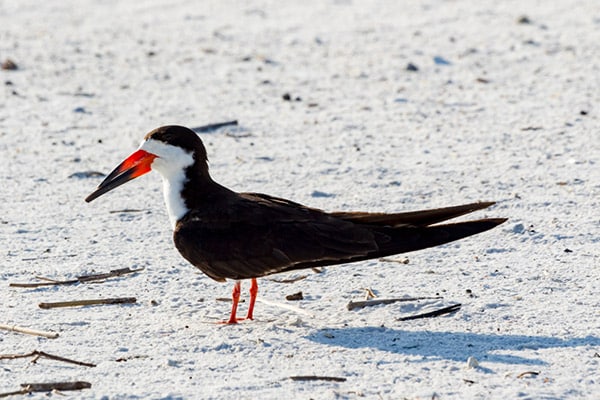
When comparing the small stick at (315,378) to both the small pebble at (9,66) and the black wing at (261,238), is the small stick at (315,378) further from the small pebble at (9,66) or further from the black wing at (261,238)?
the small pebble at (9,66)

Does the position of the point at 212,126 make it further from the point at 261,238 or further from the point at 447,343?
the point at 447,343

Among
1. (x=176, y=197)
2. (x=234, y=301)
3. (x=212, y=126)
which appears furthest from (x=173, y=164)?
(x=212, y=126)

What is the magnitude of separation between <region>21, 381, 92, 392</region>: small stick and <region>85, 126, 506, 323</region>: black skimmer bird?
3.72 feet

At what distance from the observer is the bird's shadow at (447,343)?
5.08 meters

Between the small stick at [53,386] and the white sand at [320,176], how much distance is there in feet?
0.24

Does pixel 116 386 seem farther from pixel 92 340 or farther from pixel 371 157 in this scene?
pixel 371 157

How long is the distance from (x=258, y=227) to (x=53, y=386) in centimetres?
145

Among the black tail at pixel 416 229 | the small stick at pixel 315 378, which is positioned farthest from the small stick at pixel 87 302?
the small stick at pixel 315 378

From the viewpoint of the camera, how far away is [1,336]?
5.41m

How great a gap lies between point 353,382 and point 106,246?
2576 mm

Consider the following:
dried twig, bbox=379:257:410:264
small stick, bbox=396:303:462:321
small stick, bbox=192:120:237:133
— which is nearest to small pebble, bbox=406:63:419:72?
small stick, bbox=192:120:237:133

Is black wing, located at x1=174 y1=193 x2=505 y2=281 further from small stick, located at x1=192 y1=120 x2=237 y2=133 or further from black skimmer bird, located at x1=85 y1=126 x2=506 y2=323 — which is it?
small stick, located at x1=192 y1=120 x2=237 y2=133

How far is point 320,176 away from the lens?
832 cm

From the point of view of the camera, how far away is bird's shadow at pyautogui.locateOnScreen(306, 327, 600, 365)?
5082 mm
